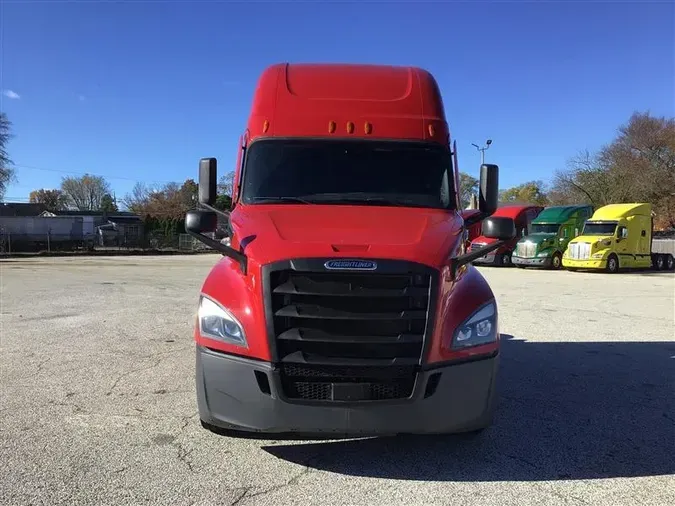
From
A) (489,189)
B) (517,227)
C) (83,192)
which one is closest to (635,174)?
(517,227)

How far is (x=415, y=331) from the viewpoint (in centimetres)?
379

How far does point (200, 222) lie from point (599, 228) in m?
28.4

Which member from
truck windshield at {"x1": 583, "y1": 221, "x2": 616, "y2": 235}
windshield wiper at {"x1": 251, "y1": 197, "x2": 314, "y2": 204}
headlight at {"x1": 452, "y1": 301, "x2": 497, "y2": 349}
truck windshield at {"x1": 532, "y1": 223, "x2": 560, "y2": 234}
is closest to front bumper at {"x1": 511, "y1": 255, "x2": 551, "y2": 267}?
truck windshield at {"x1": 532, "y1": 223, "x2": 560, "y2": 234}

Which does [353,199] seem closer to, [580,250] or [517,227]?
[580,250]

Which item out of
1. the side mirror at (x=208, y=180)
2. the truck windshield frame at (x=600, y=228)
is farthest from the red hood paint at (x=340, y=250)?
the truck windshield frame at (x=600, y=228)

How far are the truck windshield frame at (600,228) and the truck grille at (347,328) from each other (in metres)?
28.1

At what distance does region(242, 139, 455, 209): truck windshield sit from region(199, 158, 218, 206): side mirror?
0.44m

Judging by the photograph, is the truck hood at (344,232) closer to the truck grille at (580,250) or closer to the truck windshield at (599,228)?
the truck grille at (580,250)

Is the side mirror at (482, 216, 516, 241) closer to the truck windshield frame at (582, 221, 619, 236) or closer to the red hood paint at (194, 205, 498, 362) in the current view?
the red hood paint at (194, 205, 498, 362)

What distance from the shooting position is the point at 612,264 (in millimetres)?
28391

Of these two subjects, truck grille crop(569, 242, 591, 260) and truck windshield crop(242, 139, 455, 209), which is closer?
truck windshield crop(242, 139, 455, 209)

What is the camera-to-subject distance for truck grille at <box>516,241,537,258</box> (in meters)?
31.1

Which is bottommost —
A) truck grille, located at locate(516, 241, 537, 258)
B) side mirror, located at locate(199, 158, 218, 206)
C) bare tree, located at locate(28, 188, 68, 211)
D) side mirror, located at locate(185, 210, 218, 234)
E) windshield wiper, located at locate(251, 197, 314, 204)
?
truck grille, located at locate(516, 241, 537, 258)

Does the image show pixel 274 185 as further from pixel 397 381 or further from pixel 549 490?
pixel 549 490
